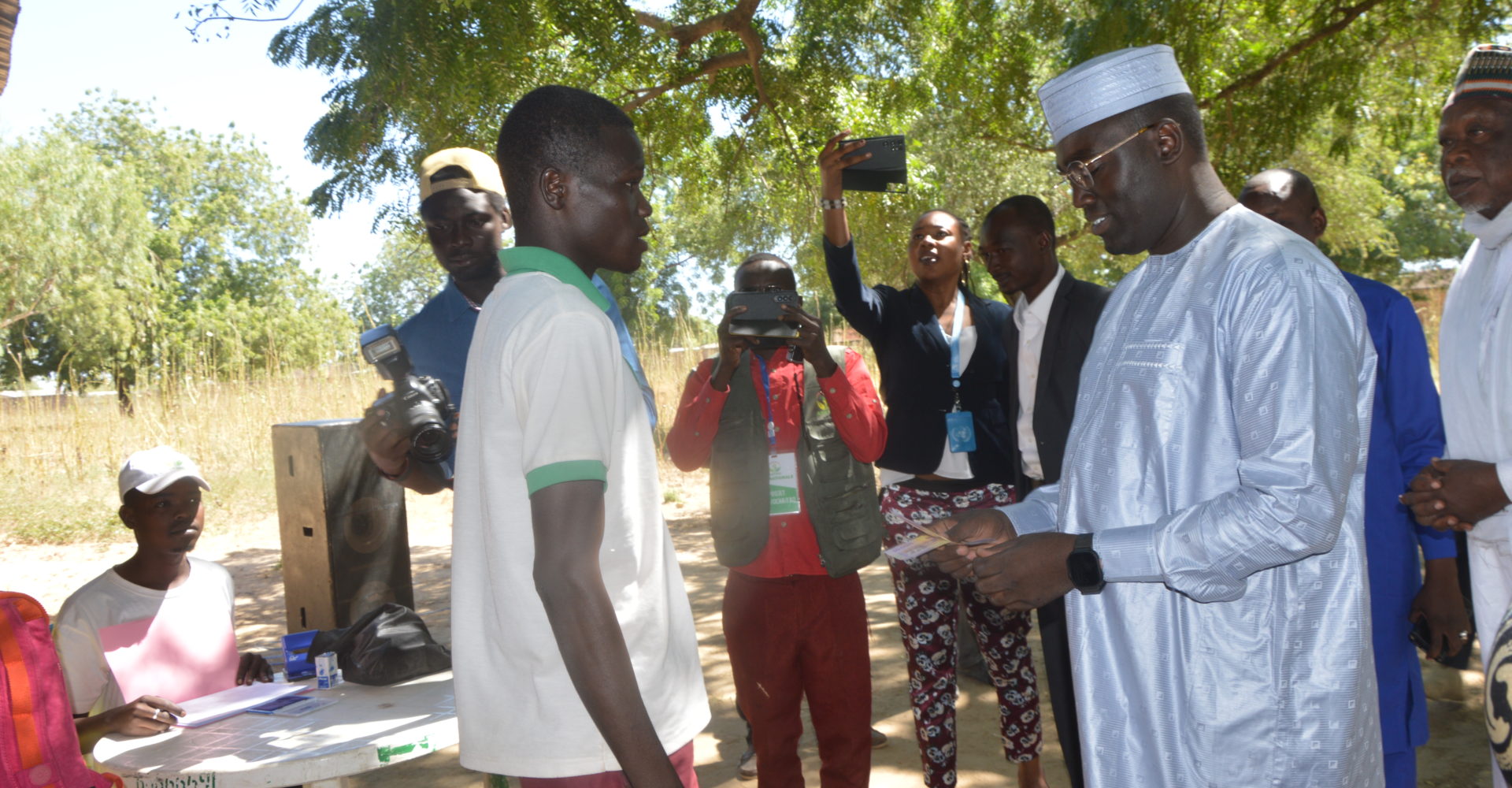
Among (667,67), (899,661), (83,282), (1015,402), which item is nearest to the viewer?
(1015,402)

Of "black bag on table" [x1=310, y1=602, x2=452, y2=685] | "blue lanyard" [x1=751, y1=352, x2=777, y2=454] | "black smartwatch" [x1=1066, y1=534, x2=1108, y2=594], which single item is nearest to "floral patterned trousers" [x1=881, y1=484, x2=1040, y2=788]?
"blue lanyard" [x1=751, y1=352, x2=777, y2=454]

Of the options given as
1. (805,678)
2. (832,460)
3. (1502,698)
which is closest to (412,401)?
(832,460)

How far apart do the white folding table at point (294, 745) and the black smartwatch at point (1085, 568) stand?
148 centimetres

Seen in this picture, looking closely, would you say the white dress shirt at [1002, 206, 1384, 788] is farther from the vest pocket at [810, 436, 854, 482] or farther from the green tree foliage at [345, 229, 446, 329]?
the green tree foliage at [345, 229, 446, 329]

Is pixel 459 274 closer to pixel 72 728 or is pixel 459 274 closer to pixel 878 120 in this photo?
pixel 72 728

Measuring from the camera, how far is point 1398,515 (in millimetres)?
2670

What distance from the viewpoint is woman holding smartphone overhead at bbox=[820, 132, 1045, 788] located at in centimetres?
361

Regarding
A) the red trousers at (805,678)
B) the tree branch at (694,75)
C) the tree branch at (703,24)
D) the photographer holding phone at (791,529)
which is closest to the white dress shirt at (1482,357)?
the photographer holding phone at (791,529)

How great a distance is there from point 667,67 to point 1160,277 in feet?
16.5

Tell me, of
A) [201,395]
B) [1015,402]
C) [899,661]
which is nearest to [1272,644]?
[1015,402]

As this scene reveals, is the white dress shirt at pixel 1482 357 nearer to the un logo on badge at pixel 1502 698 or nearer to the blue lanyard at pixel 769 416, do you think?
the un logo on badge at pixel 1502 698

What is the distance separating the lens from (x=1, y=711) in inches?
68.7

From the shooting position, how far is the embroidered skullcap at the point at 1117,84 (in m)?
1.80

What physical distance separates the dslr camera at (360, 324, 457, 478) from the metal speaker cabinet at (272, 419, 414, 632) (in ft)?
5.92
